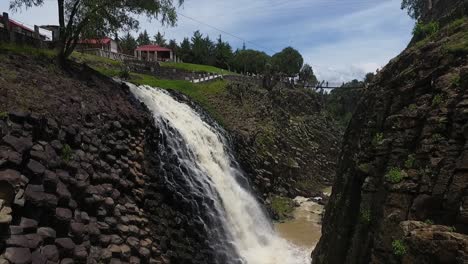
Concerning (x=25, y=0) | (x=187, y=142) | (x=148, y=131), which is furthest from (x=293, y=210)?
(x=25, y=0)

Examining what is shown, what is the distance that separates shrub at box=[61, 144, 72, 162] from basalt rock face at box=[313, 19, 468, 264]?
25.4 ft

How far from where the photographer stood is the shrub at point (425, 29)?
41.2 feet

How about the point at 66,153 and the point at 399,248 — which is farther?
the point at 66,153

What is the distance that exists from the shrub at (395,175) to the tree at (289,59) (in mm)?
67368

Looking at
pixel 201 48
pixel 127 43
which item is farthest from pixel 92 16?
pixel 201 48

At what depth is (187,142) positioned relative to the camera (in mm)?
20000

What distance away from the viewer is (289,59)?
77.7 metres

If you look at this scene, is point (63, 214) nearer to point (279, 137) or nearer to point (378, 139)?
point (378, 139)

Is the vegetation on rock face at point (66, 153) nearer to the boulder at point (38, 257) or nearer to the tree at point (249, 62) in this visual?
the boulder at point (38, 257)

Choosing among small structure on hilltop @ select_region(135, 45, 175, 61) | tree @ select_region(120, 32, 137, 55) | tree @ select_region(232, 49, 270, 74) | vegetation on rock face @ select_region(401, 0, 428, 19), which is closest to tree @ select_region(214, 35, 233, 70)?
tree @ select_region(232, 49, 270, 74)

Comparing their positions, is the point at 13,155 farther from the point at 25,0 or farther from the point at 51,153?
the point at 25,0

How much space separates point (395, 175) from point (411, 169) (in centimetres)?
34

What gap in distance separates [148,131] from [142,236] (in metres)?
5.58

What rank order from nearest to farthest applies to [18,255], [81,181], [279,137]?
[18,255]
[81,181]
[279,137]
